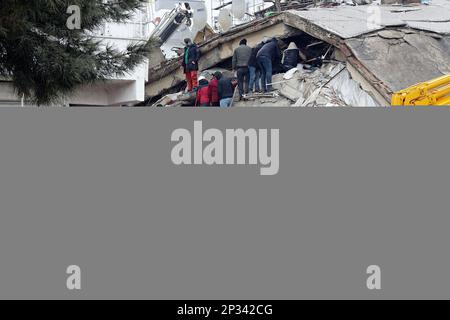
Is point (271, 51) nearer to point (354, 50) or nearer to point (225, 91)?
point (225, 91)

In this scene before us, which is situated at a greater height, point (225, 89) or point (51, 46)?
point (225, 89)

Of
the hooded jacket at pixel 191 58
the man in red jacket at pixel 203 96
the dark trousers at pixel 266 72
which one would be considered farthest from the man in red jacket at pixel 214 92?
the hooded jacket at pixel 191 58

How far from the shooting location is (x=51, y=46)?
936cm

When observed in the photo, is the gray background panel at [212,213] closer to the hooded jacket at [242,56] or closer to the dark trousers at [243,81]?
the hooded jacket at [242,56]

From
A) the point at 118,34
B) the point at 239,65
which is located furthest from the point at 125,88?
the point at 239,65

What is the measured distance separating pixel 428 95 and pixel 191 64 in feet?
26.0

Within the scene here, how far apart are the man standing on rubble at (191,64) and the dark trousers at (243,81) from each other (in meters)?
2.10

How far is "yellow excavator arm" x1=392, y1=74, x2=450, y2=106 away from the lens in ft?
37.9

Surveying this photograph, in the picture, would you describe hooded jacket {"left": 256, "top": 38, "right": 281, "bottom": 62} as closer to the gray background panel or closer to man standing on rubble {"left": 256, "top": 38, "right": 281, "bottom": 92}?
man standing on rubble {"left": 256, "top": 38, "right": 281, "bottom": 92}

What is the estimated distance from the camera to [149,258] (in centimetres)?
466

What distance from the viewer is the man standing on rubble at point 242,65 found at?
16.2 metres

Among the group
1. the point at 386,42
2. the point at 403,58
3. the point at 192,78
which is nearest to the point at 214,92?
the point at 192,78

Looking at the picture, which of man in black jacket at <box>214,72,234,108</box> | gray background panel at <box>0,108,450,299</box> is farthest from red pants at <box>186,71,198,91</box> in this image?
gray background panel at <box>0,108,450,299</box>

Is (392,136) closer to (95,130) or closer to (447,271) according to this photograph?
(447,271)
